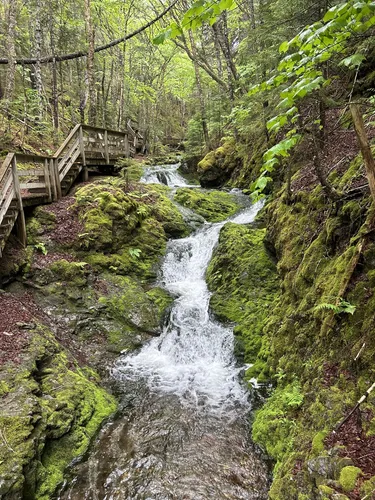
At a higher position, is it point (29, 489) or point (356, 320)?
point (356, 320)

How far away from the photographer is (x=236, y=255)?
9172 millimetres

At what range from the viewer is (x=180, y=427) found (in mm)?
5348

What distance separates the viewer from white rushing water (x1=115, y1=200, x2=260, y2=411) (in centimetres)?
621

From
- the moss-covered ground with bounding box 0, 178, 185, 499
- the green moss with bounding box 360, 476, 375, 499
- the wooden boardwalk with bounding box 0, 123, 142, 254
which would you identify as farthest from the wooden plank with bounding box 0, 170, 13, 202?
the green moss with bounding box 360, 476, 375, 499

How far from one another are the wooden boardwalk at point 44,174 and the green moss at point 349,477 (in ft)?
24.3

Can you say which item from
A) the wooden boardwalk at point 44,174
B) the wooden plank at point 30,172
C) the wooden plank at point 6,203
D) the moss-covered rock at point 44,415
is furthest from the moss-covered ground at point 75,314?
the wooden plank at point 6,203

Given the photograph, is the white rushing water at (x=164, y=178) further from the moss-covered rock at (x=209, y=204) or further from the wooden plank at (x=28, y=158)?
the wooden plank at (x=28, y=158)

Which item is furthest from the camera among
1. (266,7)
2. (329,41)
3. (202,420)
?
(266,7)

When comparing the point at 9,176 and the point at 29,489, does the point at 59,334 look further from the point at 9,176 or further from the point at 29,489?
the point at 9,176

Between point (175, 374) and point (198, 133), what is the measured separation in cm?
1927

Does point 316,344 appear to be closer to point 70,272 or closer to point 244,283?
point 244,283

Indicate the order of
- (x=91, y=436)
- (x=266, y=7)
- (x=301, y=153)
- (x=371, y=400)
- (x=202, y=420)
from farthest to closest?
(x=266, y=7) < (x=301, y=153) < (x=202, y=420) < (x=91, y=436) < (x=371, y=400)

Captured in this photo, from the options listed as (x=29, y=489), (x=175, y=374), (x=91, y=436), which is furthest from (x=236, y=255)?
(x=29, y=489)

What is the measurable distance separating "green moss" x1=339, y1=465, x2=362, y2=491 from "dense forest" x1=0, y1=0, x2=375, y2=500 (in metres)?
0.02
